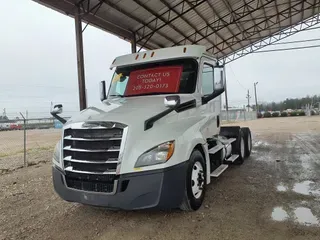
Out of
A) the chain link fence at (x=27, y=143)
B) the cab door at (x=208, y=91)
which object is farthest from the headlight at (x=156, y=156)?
the chain link fence at (x=27, y=143)

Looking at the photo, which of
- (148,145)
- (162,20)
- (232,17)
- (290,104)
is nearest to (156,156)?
(148,145)

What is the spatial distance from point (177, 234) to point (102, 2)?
9.64 metres

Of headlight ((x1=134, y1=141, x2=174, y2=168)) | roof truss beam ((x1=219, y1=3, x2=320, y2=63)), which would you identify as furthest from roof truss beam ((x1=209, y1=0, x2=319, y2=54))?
headlight ((x1=134, y1=141, x2=174, y2=168))

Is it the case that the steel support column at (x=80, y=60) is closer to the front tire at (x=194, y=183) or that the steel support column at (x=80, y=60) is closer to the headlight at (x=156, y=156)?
the front tire at (x=194, y=183)

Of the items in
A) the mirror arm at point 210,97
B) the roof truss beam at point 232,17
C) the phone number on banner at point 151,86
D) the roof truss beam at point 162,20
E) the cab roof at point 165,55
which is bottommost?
the mirror arm at point 210,97

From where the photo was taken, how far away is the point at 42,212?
455cm

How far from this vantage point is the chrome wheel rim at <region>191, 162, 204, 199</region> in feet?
13.5

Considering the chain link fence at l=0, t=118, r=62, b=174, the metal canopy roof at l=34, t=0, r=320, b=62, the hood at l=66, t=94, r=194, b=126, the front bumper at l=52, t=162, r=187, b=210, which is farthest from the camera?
the metal canopy roof at l=34, t=0, r=320, b=62

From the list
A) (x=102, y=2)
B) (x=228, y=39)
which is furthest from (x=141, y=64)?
(x=228, y=39)

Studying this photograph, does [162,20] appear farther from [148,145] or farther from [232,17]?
[148,145]

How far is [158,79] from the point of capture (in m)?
4.94

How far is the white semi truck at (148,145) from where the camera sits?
3457mm

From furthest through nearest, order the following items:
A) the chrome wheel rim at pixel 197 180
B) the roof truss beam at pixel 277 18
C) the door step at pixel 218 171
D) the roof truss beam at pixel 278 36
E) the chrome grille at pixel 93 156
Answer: the roof truss beam at pixel 278 36 < the roof truss beam at pixel 277 18 < the door step at pixel 218 171 < the chrome wheel rim at pixel 197 180 < the chrome grille at pixel 93 156

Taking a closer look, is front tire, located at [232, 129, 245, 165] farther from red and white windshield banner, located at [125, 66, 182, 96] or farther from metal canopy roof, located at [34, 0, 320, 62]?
metal canopy roof, located at [34, 0, 320, 62]
